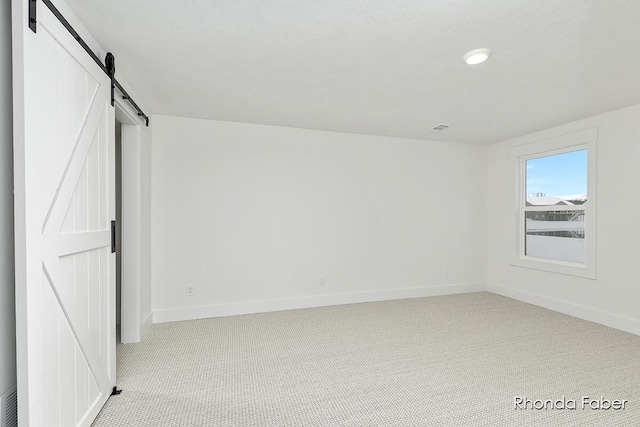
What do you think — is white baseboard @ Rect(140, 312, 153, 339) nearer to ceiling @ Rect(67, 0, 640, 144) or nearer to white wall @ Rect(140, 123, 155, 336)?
white wall @ Rect(140, 123, 155, 336)

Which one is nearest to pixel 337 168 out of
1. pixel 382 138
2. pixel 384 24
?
pixel 382 138

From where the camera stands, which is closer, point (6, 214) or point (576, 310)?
point (6, 214)

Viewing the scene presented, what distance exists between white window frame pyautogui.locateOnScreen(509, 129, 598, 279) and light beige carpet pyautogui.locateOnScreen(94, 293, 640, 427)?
0.66 metres

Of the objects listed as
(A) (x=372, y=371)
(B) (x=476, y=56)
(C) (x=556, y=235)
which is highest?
(B) (x=476, y=56)

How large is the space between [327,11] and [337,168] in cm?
279

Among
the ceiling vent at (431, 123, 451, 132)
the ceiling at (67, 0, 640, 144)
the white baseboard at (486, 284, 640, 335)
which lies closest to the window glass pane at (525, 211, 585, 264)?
the white baseboard at (486, 284, 640, 335)

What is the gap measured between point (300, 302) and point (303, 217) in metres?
1.11

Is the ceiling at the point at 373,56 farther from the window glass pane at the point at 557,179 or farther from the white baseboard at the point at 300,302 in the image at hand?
the white baseboard at the point at 300,302

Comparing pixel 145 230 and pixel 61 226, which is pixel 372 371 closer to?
pixel 61 226

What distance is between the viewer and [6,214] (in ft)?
4.86

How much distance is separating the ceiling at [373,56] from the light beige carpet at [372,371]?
2.31 m

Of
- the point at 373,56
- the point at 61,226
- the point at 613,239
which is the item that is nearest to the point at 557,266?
the point at 613,239

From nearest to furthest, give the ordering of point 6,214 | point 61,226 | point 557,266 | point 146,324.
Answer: point 6,214, point 61,226, point 146,324, point 557,266

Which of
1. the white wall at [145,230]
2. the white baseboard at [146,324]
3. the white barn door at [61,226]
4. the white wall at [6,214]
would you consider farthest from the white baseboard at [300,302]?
the white wall at [6,214]
